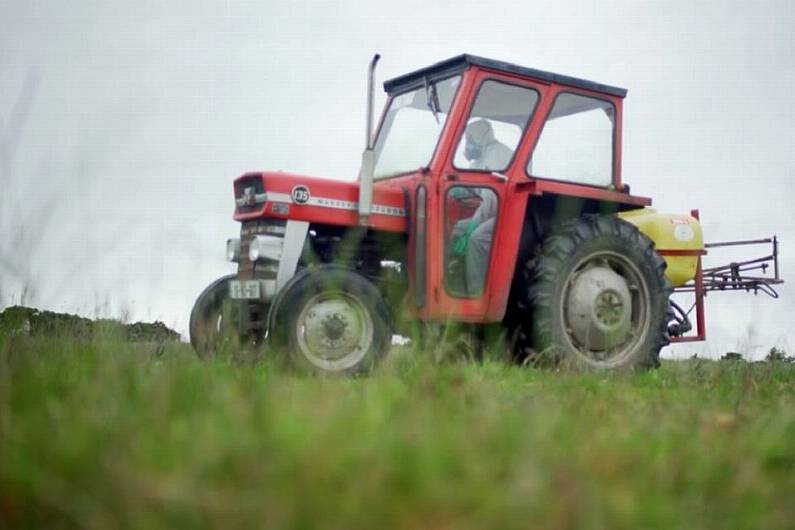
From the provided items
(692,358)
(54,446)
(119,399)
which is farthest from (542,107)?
(54,446)

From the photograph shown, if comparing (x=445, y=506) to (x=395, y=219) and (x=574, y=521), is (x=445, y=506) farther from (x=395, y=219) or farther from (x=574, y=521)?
(x=395, y=219)

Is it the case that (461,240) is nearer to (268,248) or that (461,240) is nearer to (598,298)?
(598,298)

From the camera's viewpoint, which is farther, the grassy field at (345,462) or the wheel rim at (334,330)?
the wheel rim at (334,330)

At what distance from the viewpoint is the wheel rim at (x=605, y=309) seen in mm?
7207

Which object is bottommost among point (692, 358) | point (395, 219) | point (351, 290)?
point (692, 358)

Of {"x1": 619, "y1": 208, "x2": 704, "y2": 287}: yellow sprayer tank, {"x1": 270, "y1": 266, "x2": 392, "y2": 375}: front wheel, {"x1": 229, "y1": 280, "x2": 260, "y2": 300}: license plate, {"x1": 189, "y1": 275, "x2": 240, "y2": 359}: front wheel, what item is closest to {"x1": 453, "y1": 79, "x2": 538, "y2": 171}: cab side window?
{"x1": 270, "y1": 266, "x2": 392, "y2": 375}: front wheel

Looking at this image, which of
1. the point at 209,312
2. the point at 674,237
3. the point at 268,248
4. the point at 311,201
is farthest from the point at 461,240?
the point at 674,237

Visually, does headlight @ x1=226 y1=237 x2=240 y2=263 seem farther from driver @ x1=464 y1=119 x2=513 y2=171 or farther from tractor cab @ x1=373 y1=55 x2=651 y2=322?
driver @ x1=464 y1=119 x2=513 y2=171

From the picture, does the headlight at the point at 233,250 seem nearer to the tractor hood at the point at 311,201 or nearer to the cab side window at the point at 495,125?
the tractor hood at the point at 311,201

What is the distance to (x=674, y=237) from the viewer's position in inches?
349

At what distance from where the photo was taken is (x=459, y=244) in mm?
6746

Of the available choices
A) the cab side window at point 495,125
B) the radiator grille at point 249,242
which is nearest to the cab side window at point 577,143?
the cab side window at point 495,125

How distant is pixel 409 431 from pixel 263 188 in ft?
14.4

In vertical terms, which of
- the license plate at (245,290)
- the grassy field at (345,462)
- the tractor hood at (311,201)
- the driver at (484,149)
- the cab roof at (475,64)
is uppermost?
the cab roof at (475,64)
